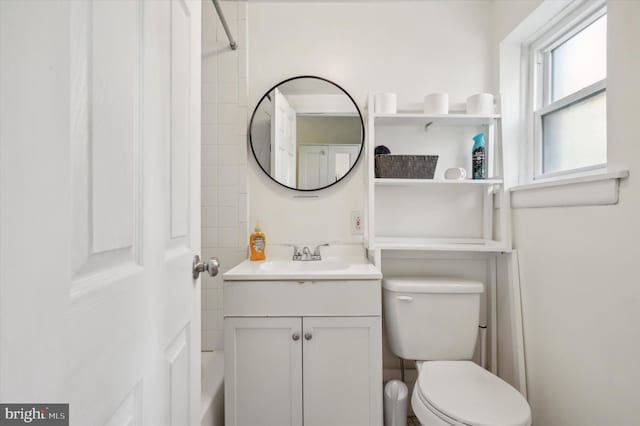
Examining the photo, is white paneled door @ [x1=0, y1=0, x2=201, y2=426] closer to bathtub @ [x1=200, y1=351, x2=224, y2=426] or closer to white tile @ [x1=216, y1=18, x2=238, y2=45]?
bathtub @ [x1=200, y1=351, x2=224, y2=426]

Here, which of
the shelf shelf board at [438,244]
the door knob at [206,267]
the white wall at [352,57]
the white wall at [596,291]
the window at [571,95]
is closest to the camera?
the door knob at [206,267]

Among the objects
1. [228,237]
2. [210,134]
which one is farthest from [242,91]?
[228,237]

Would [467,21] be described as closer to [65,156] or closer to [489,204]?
[489,204]

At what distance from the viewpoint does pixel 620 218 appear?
1.05 m

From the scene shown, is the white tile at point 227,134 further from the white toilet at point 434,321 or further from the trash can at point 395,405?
the trash can at point 395,405

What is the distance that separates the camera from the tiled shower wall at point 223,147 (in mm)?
1832

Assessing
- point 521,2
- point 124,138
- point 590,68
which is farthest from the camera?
point 521,2

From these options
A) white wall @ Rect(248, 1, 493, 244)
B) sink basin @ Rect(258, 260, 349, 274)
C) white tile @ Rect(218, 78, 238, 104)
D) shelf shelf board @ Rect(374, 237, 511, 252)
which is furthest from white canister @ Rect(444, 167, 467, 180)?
white tile @ Rect(218, 78, 238, 104)

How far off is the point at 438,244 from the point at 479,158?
51cm

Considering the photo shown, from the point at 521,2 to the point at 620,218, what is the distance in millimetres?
1170

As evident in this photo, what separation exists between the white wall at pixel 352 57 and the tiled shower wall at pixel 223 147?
2.7 inches

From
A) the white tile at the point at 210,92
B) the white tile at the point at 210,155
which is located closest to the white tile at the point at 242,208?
the white tile at the point at 210,155

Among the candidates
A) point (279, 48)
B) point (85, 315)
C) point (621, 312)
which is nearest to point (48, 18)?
point (85, 315)

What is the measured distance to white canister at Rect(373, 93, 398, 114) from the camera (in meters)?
1.70
